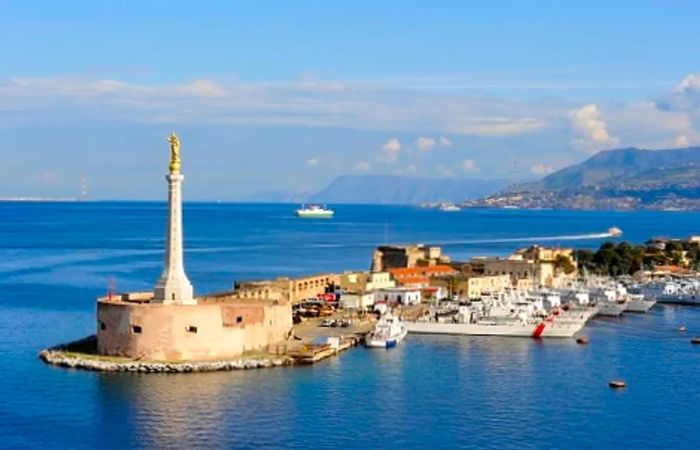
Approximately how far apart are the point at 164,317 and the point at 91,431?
825 centimetres

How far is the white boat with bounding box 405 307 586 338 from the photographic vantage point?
4778 centimetres

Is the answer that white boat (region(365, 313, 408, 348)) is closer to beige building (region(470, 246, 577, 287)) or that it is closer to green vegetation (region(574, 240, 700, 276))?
beige building (region(470, 246, 577, 287))

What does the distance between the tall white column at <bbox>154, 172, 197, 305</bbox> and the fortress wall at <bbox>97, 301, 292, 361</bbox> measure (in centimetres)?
102

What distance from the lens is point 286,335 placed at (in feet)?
138

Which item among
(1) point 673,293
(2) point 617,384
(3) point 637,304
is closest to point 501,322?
(2) point 617,384

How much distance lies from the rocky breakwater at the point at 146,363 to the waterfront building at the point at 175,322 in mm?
527

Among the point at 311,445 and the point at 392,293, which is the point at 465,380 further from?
the point at 392,293

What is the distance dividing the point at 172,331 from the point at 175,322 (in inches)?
12.2

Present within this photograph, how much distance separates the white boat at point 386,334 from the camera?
43.3m

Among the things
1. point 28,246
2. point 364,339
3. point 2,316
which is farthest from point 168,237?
point 28,246

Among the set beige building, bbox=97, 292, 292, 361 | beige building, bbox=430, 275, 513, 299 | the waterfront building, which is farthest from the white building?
beige building, bbox=97, 292, 292, 361

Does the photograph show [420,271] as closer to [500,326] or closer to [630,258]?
[500,326]

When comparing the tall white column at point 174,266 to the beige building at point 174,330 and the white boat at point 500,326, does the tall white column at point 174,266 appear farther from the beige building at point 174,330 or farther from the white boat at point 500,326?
the white boat at point 500,326

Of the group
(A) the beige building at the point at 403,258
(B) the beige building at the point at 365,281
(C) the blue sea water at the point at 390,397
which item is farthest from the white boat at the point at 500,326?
(A) the beige building at the point at 403,258
